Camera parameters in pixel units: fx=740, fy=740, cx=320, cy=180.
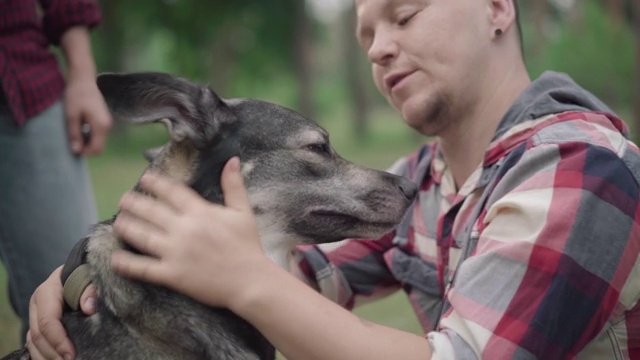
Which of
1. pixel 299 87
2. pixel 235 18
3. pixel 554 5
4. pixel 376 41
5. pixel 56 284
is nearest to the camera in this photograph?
pixel 56 284

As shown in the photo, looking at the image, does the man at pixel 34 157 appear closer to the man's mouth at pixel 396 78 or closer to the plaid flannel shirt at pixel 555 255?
the man's mouth at pixel 396 78

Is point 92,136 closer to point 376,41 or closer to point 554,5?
point 376,41

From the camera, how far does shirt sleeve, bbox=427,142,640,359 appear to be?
178 cm

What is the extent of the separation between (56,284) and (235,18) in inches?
819

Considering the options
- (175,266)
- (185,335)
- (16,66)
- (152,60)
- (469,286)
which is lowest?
(152,60)

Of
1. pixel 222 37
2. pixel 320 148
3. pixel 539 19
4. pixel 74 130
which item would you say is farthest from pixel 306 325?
pixel 222 37

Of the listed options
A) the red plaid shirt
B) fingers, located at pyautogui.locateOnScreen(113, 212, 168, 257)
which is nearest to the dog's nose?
fingers, located at pyautogui.locateOnScreen(113, 212, 168, 257)

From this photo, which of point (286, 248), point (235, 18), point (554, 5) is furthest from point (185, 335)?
point (235, 18)

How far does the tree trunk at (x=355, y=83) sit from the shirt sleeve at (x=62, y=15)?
25514 millimetres

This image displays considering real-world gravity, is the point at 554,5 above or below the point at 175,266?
below

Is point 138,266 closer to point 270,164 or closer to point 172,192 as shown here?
point 172,192

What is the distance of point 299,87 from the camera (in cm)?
2416

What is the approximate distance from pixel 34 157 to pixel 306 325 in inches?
61.9

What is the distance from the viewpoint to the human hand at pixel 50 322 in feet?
6.76
